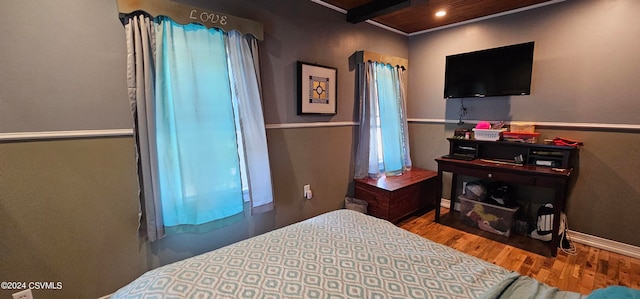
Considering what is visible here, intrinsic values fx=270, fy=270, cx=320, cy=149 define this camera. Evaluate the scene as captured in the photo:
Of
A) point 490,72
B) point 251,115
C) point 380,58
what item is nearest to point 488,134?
point 490,72

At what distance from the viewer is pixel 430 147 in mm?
3621

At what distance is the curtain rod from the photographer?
2.98m

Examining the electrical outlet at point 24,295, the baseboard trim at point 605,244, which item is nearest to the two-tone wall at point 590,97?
the baseboard trim at point 605,244

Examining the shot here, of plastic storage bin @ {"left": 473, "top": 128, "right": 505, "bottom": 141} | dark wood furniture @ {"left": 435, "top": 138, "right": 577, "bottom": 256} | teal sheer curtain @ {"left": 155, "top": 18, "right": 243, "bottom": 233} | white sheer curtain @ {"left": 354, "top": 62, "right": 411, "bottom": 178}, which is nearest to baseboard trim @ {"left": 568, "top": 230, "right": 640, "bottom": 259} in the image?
dark wood furniture @ {"left": 435, "top": 138, "right": 577, "bottom": 256}

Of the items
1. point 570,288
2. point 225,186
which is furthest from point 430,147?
point 225,186

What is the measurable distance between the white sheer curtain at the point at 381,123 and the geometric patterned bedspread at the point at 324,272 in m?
1.84

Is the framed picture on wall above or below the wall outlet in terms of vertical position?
above

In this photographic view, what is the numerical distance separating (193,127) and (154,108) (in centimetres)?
26

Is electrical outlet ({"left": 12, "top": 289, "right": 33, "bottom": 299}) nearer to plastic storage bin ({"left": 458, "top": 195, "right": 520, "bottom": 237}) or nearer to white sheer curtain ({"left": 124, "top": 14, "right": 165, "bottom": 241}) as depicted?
white sheer curtain ({"left": 124, "top": 14, "right": 165, "bottom": 241})

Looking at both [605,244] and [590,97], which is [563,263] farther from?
[590,97]

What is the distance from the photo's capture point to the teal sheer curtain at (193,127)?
1812 millimetres

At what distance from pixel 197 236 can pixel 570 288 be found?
2.77m

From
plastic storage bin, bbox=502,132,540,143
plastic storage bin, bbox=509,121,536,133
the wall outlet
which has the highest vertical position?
plastic storage bin, bbox=509,121,536,133

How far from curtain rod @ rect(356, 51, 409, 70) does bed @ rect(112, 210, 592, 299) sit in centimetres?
217
